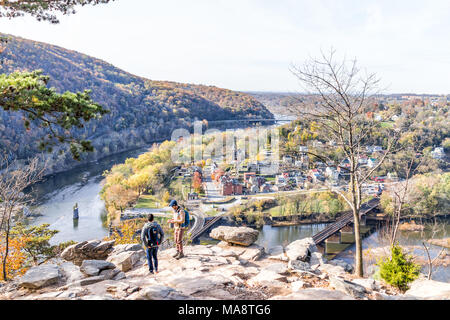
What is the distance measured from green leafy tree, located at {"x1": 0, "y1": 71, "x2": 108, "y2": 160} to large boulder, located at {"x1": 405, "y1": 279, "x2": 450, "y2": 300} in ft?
15.0

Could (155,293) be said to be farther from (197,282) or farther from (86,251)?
(86,251)

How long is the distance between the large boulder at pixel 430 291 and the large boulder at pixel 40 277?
4.86 metres

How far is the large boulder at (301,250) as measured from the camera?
19.4 feet

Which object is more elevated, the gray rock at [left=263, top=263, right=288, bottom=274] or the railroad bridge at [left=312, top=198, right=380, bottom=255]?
the gray rock at [left=263, top=263, right=288, bottom=274]

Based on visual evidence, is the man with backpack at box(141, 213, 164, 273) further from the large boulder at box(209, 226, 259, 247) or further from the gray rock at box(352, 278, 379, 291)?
the gray rock at box(352, 278, 379, 291)

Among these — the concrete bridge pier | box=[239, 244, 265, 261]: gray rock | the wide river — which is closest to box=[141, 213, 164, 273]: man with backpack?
box=[239, 244, 265, 261]: gray rock

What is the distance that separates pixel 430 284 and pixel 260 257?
2826 mm

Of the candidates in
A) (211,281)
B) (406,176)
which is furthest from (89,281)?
(406,176)

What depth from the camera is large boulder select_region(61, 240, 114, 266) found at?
632 centimetres

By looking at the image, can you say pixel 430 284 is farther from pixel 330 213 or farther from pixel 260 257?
pixel 330 213

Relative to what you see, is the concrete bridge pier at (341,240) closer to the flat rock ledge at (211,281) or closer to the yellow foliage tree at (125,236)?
Answer: the yellow foliage tree at (125,236)

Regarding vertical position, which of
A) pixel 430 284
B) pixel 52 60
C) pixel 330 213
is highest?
pixel 52 60
